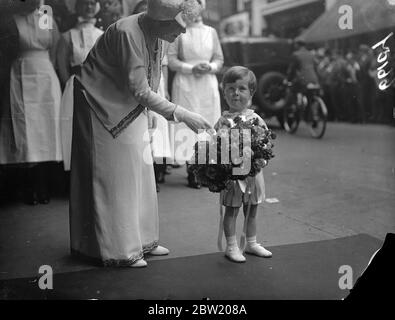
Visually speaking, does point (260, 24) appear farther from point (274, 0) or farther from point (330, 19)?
point (330, 19)

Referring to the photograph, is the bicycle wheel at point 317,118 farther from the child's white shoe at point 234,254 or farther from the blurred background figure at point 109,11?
the child's white shoe at point 234,254

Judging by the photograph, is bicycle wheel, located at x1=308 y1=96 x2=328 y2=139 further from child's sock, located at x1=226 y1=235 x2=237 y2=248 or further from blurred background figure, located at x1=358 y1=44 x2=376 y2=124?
child's sock, located at x1=226 y1=235 x2=237 y2=248

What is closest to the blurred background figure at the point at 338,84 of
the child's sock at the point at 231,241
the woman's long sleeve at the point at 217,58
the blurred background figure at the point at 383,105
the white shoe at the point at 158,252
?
the blurred background figure at the point at 383,105

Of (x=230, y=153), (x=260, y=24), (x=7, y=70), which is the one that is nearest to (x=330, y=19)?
(x=260, y=24)

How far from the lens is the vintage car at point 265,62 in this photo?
459 cm

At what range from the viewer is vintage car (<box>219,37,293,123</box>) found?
4.59 m

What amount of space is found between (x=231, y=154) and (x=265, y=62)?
344 centimetres

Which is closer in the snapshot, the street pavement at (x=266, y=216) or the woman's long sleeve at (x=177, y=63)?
the street pavement at (x=266, y=216)

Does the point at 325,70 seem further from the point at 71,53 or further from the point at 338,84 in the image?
the point at 71,53

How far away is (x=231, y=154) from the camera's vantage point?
9.75ft

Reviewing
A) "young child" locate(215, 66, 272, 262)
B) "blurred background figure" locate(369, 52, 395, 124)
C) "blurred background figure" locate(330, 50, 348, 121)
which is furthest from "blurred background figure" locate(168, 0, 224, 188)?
"blurred background figure" locate(330, 50, 348, 121)

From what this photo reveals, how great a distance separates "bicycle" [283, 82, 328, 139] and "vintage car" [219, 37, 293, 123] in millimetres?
319
